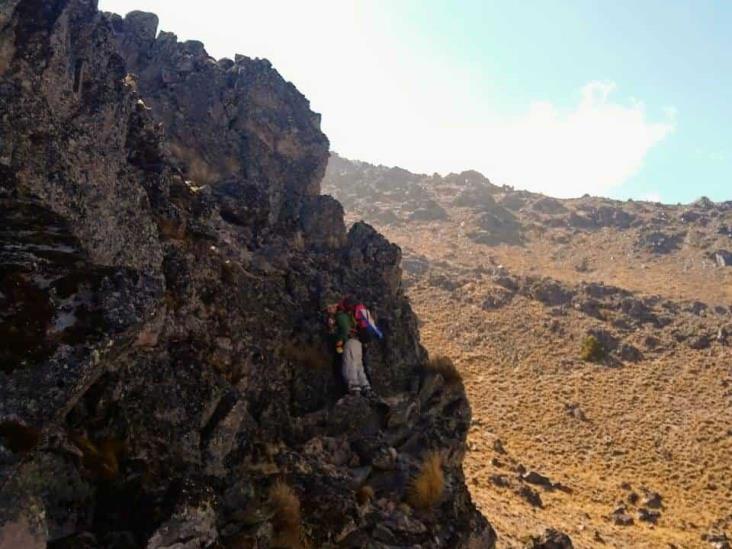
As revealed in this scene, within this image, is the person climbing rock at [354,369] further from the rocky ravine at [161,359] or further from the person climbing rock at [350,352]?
the rocky ravine at [161,359]

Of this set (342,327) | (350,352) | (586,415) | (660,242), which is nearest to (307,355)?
(350,352)

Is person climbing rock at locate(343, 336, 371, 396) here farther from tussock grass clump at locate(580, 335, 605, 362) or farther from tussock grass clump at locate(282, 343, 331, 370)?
tussock grass clump at locate(580, 335, 605, 362)

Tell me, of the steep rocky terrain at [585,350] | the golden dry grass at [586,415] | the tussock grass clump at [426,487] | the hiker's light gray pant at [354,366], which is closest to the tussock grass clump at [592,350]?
the steep rocky terrain at [585,350]

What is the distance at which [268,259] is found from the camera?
48.8 feet

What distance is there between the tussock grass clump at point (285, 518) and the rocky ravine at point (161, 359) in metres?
0.03

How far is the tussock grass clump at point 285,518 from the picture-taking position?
26.1ft

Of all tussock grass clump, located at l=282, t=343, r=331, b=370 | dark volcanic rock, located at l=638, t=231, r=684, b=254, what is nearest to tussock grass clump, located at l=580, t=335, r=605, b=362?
dark volcanic rock, located at l=638, t=231, r=684, b=254

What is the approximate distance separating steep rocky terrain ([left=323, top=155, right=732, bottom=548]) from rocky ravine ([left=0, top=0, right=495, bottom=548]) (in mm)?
10478

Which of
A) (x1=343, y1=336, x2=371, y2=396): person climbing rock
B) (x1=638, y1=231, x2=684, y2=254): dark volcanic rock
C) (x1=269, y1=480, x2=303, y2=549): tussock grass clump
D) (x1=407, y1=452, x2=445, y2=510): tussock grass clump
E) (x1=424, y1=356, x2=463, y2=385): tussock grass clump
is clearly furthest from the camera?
(x1=638, y1=231, x2=684, y2=254): dark volcanic rock

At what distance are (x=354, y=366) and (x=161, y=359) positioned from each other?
6010mm

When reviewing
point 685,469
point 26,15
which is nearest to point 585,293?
point 685,469

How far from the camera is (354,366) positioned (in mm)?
13945

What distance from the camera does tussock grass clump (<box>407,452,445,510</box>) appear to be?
11.0 m

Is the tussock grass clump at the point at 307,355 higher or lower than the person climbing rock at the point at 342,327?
lower
